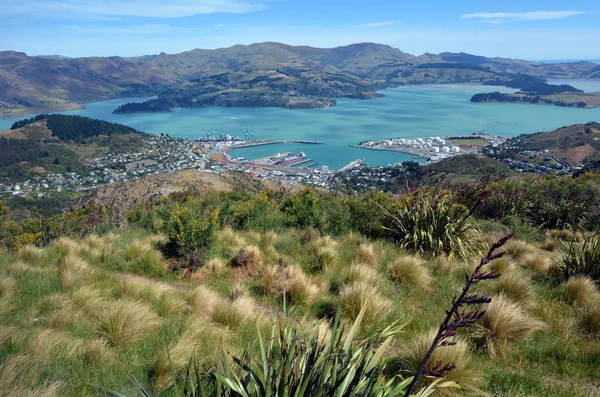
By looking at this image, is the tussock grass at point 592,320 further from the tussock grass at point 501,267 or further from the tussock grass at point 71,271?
the tussock grass at point 71,271

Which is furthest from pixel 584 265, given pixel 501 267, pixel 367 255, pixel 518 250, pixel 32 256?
pixel 32 256

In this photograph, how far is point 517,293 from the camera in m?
4.62

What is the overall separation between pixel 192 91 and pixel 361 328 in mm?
203526

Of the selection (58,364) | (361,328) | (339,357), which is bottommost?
(361,328)

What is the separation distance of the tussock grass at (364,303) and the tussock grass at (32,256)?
16.6 ft

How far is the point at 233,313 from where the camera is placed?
12.8ft

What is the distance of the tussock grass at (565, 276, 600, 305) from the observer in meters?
4.46

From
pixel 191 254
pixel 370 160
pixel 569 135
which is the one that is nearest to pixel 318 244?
pixel 191 254

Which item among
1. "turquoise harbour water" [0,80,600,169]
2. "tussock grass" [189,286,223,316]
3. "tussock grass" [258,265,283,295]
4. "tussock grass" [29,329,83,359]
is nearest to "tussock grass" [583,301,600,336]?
"tussock grass" [258,265,283,295]

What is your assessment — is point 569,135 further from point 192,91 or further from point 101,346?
point 192,91

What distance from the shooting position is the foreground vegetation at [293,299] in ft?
9.34

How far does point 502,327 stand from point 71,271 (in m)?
5.60

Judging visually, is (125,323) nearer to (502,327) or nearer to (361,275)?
(361,275)

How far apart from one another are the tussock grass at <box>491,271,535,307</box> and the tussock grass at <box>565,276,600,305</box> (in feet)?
1.40
